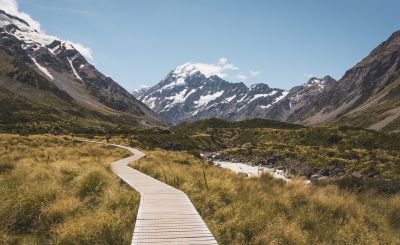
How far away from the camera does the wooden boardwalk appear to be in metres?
9.90

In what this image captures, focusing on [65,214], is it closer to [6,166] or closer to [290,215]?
[290,215]

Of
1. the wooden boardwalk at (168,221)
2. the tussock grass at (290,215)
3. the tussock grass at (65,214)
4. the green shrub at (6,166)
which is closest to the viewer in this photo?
the wooden boardwalk at (168,221)

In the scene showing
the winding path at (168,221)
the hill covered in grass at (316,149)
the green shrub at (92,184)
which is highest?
the green shrub at (92,184)

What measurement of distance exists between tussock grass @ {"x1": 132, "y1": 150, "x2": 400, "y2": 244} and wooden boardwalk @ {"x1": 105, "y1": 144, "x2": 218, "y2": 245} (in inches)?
32.2

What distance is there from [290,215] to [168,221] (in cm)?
535

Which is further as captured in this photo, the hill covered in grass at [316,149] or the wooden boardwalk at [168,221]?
the hill covered in grass at [316,149]

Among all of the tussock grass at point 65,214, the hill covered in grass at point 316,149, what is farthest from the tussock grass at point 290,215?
the hill covered in grass at point 316,149

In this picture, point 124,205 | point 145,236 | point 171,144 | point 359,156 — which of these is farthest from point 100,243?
point 171,144

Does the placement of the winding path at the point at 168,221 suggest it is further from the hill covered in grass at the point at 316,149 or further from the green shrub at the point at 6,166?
the hill covered in grass at the point at 316,149

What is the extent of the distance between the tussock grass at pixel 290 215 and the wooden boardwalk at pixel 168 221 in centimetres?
82

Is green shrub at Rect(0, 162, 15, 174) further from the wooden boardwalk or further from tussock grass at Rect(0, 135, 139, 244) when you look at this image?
the wooden boardwalk

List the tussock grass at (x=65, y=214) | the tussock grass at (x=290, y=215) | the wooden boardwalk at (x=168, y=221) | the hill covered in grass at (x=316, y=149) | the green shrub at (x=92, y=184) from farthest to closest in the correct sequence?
1. the hill covered in grass at (x=316, y=149)
2. the green shrub at (x=92, y=184)
3. the tussock grass at (x=290, y=215)
4. the tussock grass at (x=65, y=214)
5. the wooden boardwalk at (x=168, y=221)

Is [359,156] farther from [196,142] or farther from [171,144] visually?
[196,142]

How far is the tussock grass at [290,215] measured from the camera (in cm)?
1172
